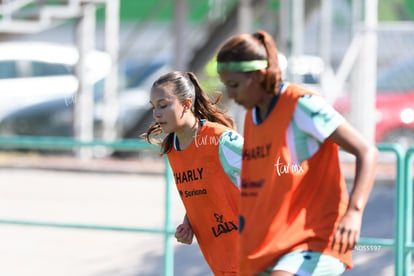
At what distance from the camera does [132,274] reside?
384 inches

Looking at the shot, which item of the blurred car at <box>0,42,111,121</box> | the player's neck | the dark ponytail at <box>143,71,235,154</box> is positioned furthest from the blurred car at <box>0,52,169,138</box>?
the player's neck

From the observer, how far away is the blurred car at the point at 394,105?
1475cm

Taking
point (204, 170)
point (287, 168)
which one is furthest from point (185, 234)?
point (287, 168)

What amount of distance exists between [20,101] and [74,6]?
4645mm

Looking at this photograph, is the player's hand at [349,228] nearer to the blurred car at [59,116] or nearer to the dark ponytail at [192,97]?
the dark ponytail at [192,97]

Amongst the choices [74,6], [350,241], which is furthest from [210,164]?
[74,6]

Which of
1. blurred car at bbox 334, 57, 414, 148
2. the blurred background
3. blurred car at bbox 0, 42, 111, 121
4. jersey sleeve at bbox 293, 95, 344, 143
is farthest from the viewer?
blurred car at bbox 0, 42, 111, 121

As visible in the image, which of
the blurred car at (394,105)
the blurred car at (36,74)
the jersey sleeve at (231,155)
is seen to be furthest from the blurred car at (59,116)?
the jersey sleeve at (231,155)

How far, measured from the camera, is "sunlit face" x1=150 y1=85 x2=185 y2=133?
4875 millimetres

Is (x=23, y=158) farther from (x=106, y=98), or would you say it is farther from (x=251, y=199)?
(x=251, y=199)

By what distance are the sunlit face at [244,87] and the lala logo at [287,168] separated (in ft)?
0.85

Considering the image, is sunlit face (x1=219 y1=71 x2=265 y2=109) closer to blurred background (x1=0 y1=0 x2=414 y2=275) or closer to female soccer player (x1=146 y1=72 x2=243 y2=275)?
female soccer player (x1=146 y1=72 x2=243 y2=275)

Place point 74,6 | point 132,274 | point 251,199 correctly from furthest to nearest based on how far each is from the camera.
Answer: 1. point 74,6
2. point 132,274
3. point 251,199

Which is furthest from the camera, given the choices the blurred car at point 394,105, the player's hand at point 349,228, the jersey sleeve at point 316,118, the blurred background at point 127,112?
the blurred car at point 394,105
